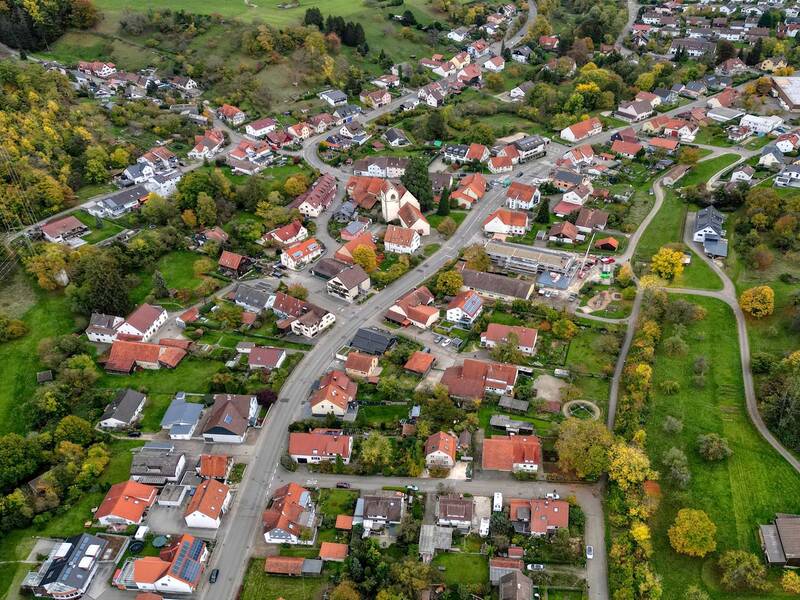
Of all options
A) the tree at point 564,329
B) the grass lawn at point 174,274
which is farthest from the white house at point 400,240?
the grass lawn at point 174,274

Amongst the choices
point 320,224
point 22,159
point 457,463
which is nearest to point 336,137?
point 320,224

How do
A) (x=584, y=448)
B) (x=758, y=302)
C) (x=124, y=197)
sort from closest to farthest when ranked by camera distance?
(x=584, y=448), (x=758, y=302), (x=124, y=197)

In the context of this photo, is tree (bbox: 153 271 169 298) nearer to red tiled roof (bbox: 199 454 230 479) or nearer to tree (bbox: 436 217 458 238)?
red tiled roof (bbox: 199 454 230 479)

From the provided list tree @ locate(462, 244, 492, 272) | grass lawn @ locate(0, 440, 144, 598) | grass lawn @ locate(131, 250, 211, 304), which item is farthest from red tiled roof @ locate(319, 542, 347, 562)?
grass lawn @ locate(131, 250, 211, 304)

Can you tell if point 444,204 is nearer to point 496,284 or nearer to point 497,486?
point 496,284

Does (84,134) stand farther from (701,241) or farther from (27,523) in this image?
(701,241)

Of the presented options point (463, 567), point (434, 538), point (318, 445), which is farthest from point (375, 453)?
point (463, 567)
